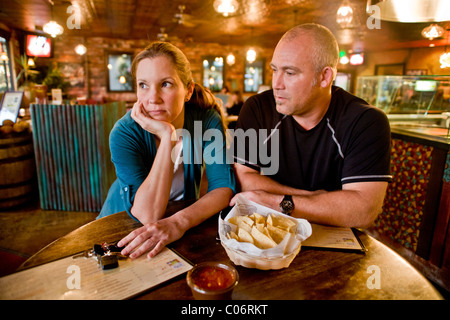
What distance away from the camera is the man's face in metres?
1.57

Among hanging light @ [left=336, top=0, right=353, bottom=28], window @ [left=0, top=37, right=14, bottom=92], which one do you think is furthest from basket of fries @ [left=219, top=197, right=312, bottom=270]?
window @ [left=0, top=37, right=14, bottom=92]

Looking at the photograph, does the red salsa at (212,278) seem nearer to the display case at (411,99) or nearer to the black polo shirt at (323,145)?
the black polo shirt at (323,145)

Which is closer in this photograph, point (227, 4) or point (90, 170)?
point (90, 170)

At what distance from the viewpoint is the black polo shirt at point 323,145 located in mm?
1484

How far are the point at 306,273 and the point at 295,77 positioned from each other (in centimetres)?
108

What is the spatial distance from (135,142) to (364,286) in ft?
3.79

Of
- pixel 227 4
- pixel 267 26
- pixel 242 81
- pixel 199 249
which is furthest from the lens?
pixel 242 81

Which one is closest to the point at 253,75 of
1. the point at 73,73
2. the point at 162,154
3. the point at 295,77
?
the point at 73,73

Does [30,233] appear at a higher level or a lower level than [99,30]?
lower

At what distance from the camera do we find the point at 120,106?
3.73m

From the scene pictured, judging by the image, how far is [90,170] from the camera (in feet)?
11.1

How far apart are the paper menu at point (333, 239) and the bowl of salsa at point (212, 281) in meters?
0.41
